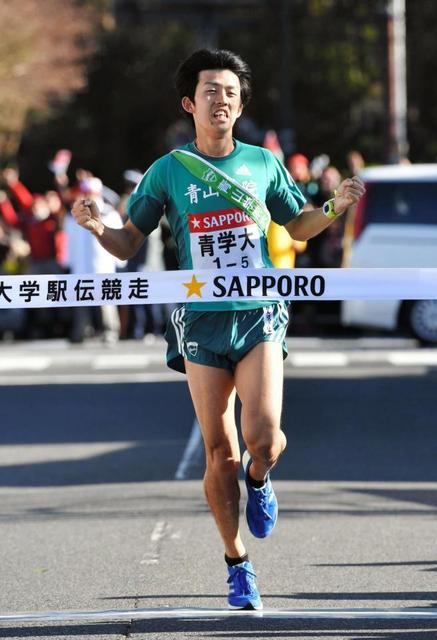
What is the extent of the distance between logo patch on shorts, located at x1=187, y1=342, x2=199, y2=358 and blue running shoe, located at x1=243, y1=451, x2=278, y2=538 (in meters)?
0.43

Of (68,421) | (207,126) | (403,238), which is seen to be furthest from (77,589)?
(403,238)

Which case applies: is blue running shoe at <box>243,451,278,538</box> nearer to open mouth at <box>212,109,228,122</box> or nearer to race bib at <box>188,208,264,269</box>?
race bib at <box>188,208,264,269</box>

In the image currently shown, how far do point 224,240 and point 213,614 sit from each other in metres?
1.39

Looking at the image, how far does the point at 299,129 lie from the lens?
4356cm

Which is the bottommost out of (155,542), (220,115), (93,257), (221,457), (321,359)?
(321,359)

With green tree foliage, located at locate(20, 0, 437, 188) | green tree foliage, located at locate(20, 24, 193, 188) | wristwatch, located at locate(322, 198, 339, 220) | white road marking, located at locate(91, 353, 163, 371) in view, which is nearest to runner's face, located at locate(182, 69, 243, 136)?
wristwatch, located at locate(322, 198, 339, 220)

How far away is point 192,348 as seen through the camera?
6.16 m

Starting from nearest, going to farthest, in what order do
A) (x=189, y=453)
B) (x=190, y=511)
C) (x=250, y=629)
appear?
(x=250, y=629) → (x=190, y=511) → (x=189, y=453)

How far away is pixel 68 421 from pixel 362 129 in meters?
31.8

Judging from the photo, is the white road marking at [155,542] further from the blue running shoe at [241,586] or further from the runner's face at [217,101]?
the runner's face at [217,101]

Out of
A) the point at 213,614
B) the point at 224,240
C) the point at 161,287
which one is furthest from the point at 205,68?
the point at 213,614

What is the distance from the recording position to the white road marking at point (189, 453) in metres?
A: 10.3

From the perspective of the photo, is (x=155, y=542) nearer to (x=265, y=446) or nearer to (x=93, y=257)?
(x=265, y=446)

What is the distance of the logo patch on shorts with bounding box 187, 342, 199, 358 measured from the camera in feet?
20.1
